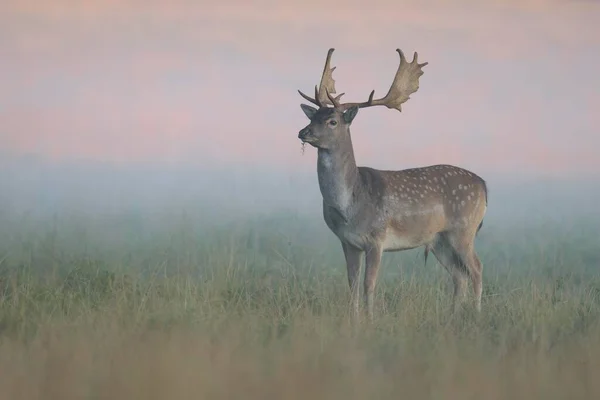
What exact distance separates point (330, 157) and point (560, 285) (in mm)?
2790

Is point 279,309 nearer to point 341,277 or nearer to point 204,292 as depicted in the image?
point 204,292

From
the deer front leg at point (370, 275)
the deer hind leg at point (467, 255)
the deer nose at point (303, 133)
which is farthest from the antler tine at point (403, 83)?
the deer front leg at point (370, 275)

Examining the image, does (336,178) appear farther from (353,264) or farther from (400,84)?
(400,84)

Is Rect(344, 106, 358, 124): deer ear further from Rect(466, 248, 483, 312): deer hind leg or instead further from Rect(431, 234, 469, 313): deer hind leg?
Rect(466, 248, 483, 312): deer hind leg

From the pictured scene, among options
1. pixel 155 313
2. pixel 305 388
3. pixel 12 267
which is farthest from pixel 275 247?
pixel 305 388

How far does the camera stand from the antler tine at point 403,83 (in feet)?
31.4

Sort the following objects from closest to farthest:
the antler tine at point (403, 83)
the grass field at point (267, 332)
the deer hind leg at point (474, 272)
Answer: the grass field at point (267, 332) → the deer hind leg at point (474, 272) → the antler tine at point (403, 83)

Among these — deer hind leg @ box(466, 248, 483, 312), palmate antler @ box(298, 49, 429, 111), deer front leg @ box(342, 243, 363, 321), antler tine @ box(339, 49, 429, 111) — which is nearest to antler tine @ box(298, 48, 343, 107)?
palmate antler @ box(298, 49, 429, 111)

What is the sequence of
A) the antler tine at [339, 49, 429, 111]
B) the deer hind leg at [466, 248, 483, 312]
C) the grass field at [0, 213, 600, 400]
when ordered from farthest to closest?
the antler tine at [339, 49, 429, 111], the deer hind leg at [466, 248, 483, 312], the grass field at [0, 213, 600, 400]

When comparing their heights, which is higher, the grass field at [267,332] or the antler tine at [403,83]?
the antler tine at [403,83]

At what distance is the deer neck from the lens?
8.73 metres

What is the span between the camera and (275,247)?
10531 millimetres

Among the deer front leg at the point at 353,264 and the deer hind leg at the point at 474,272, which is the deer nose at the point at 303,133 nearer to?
the deer front leg at the point at 353,264

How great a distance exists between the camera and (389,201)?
892 centimetres
